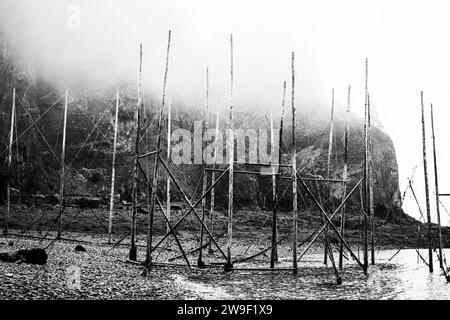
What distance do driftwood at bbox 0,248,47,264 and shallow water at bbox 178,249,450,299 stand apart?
5.42 m

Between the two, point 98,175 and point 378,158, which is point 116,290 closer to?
point 98,175

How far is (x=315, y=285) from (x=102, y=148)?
5560 cm

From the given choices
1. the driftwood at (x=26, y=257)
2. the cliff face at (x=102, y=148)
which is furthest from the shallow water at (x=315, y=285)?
the cliff face at (x=102, y=148)

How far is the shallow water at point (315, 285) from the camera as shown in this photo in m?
14.9

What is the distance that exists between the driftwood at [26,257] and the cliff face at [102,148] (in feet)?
84.9

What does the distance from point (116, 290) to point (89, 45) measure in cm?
7573

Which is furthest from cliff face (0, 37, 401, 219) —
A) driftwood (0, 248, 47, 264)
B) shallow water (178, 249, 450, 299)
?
driftwood (0, 248, 47, 264)

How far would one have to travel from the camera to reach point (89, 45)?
79.6 meters

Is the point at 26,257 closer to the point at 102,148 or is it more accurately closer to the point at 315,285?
the point at 315,285

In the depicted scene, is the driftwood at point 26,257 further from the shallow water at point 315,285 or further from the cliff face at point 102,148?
the cliff face at point 102,148

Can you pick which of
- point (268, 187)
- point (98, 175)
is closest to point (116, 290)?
point (98, 175)

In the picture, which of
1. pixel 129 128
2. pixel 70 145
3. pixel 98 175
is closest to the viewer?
pixel 98 175

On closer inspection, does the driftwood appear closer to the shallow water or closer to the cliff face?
the shallow water

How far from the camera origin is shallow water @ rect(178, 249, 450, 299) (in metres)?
14.9
